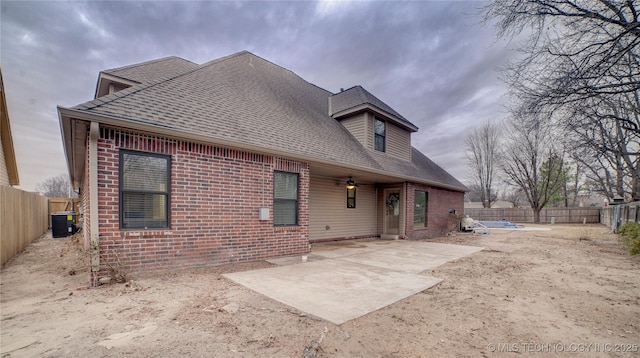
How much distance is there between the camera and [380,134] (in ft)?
38.2

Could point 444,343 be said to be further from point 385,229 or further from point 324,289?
point 385,229

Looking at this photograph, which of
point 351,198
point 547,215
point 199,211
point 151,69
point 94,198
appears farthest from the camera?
point 547,215

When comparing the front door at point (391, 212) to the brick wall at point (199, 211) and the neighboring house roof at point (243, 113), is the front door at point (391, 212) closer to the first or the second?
the neighboring house roof at point (243, 113)

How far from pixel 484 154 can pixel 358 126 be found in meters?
27.8

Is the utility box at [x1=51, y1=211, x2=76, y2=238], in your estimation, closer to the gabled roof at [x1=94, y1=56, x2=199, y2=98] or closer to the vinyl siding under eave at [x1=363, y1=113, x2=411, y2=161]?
the gabled roof at [x1=94, y1=56, x2=199, y2=98]

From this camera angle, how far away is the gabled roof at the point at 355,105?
10695mm

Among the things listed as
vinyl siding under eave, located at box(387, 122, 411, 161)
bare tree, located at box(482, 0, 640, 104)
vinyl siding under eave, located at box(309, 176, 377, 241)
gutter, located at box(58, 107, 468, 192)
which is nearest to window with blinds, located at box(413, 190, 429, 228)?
vinyl siding under eave, located at box(309, 176, 377, 241)

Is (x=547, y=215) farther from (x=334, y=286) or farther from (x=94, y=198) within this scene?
(x=94, y=198)

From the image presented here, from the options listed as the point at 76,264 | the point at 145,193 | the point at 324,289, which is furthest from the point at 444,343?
the point at 76,264

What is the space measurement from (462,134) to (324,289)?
33424mm

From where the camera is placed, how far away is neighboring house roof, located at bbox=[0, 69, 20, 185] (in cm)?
941

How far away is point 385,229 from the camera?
12.0m

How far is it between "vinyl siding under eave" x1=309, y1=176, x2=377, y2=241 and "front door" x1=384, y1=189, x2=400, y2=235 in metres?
0.54

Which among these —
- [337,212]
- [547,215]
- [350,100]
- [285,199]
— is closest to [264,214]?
[285,199]
